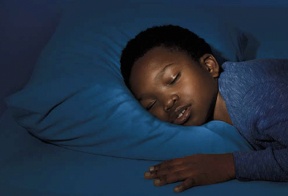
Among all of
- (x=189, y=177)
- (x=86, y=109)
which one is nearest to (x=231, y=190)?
(x=189, y=177)

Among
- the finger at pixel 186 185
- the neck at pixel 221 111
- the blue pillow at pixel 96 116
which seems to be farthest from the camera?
the neck at pixel 221 111

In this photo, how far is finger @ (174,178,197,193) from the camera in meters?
1.04

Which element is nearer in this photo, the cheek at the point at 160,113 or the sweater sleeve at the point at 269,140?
the sweater sleeve at the point at 269,140

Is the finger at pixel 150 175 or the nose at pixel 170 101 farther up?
the nose at pixel 170 101

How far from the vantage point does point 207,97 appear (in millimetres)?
1233

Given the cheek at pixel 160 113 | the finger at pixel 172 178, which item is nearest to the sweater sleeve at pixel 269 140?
the finger at pixel 172 178

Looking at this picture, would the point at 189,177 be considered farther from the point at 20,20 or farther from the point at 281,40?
the point at 20,20

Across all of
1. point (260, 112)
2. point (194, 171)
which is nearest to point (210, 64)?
point (260, 112)

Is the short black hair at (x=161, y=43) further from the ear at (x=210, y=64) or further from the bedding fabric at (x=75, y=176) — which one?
the bedding fabric at (x=75, y=176)

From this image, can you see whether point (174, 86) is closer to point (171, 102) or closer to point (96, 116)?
point (171, 102)

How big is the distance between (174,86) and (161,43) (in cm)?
15

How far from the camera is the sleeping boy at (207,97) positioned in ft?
3.49

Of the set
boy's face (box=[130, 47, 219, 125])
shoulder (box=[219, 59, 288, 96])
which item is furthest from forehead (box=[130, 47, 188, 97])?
shoulder (box=[219, 59, 288, 96])

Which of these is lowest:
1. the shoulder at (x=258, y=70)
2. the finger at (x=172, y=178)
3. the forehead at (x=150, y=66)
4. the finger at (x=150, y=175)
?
the finger at (x=150, y=175)
